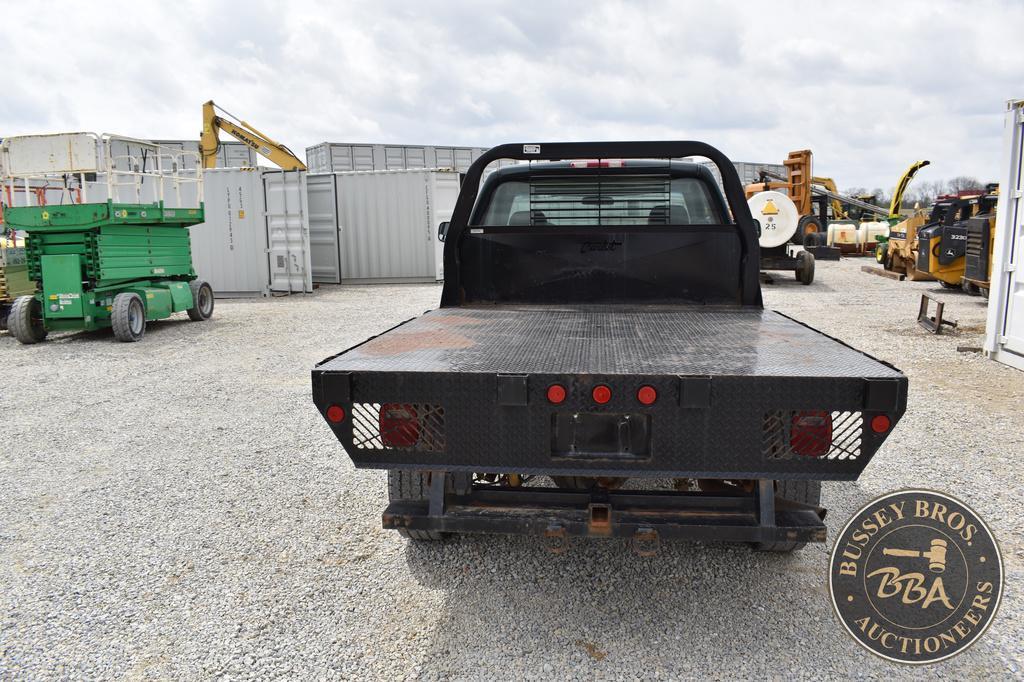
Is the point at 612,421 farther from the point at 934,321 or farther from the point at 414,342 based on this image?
the point at 934,321

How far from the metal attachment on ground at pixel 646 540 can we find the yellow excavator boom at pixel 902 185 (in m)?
27.4

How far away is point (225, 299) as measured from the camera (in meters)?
17.0

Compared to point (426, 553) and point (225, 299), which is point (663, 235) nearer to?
point (426, 553)

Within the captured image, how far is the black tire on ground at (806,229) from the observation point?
62.8ft

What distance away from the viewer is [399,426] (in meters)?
2.53

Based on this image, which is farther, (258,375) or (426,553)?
(258,375)

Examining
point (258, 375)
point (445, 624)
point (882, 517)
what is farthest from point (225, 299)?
point (882, 517)

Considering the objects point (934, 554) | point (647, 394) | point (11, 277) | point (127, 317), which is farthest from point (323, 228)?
point (934, 554)

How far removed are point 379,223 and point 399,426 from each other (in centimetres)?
1662

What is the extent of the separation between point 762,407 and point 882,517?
0.46 meters

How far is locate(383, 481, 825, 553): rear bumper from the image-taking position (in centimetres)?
254

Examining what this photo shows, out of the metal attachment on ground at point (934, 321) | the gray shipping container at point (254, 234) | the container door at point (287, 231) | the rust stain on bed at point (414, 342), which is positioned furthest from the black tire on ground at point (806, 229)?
the rust stain on bed at point (414, 342)

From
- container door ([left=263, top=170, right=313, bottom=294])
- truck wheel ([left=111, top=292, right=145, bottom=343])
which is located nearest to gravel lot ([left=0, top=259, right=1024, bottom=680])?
truck wheel ([left=111, top=292, right=145, bottom=343])

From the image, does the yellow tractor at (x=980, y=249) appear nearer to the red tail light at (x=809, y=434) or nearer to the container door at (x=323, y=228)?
the red tail light at (x=809, y=434)
